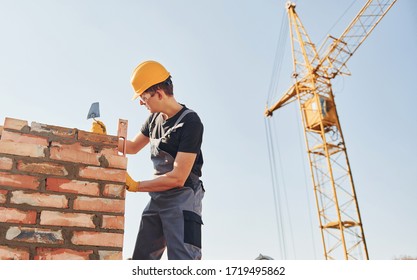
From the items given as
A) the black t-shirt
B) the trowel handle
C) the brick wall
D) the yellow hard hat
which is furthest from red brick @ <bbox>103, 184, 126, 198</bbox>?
the yellow hard hat

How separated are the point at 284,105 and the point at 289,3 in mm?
5795

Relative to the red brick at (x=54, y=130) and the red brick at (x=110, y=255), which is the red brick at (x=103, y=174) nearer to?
the red brick at (x=54, y=130)

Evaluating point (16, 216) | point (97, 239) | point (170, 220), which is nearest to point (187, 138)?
point (170, 220)

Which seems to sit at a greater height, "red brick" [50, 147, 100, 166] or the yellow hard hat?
the yellow hard hat

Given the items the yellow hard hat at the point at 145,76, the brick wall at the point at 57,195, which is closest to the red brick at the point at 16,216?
the brick wall at the point at 57,195

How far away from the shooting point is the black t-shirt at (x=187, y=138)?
229 centimetres

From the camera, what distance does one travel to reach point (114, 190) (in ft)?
6.40

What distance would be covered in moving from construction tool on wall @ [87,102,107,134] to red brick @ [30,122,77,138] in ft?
1.05

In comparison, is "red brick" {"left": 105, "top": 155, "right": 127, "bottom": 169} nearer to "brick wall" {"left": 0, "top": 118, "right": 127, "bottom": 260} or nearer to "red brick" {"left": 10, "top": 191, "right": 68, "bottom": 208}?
"brick wall" {"left": 0, "top": 118, "right": 127, "bottom": 260}

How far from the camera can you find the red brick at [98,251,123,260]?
1802 mm

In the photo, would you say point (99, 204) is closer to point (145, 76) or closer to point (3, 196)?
point (3, 196)

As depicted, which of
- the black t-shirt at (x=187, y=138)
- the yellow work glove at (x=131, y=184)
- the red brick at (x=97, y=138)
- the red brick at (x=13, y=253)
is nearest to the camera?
the red brick at (x=13, y=253)
